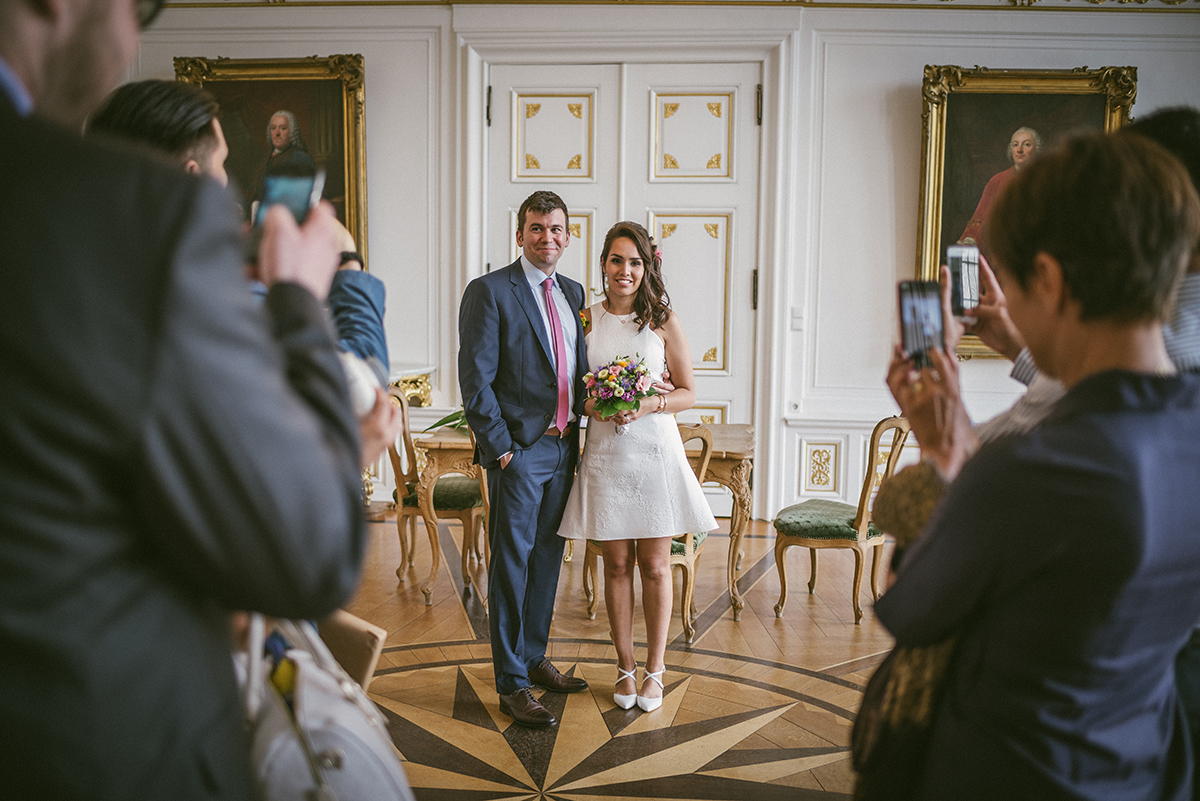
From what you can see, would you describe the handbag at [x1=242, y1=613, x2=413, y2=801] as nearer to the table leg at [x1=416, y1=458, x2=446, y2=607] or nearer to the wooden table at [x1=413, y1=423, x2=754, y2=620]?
the wooden table at [x1=413, y1=423, x2=754, y2=620]

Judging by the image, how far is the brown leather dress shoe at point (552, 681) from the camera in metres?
3.31

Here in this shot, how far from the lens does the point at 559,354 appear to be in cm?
332

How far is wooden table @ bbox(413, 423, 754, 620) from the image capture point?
427cm

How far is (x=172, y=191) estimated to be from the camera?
67cm

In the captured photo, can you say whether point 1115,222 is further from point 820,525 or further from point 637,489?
point 820,525

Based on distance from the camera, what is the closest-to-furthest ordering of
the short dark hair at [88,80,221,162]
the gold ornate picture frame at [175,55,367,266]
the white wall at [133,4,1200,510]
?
the short dark hair at [88,80,221,162] < the white wall at [133,4,1200,510] < the gold ornate picture frame at [175,55,367,266]

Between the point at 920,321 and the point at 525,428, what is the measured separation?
2.06 metres

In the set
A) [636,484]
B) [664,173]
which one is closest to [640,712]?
[636,484]

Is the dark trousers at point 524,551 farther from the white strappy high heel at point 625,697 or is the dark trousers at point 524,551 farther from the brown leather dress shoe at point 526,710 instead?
the white strappy high heel at point 625,697

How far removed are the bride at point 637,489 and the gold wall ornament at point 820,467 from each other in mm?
3173

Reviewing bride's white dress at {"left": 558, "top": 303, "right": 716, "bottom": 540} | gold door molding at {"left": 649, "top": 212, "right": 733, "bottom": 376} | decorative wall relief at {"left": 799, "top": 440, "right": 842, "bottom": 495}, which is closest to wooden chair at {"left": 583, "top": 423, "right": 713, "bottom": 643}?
bride's white dress at {"left": 558, "top": 303, "right": 716, "bottom": 540}

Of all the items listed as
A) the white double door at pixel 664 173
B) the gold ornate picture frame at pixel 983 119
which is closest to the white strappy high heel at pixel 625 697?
the white double door at pixel 664 173

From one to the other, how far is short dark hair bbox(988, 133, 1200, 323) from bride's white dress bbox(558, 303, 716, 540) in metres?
2.29

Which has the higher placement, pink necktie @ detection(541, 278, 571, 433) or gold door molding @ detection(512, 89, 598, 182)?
gold door molding @ detection(512, 89, 598, 182)
